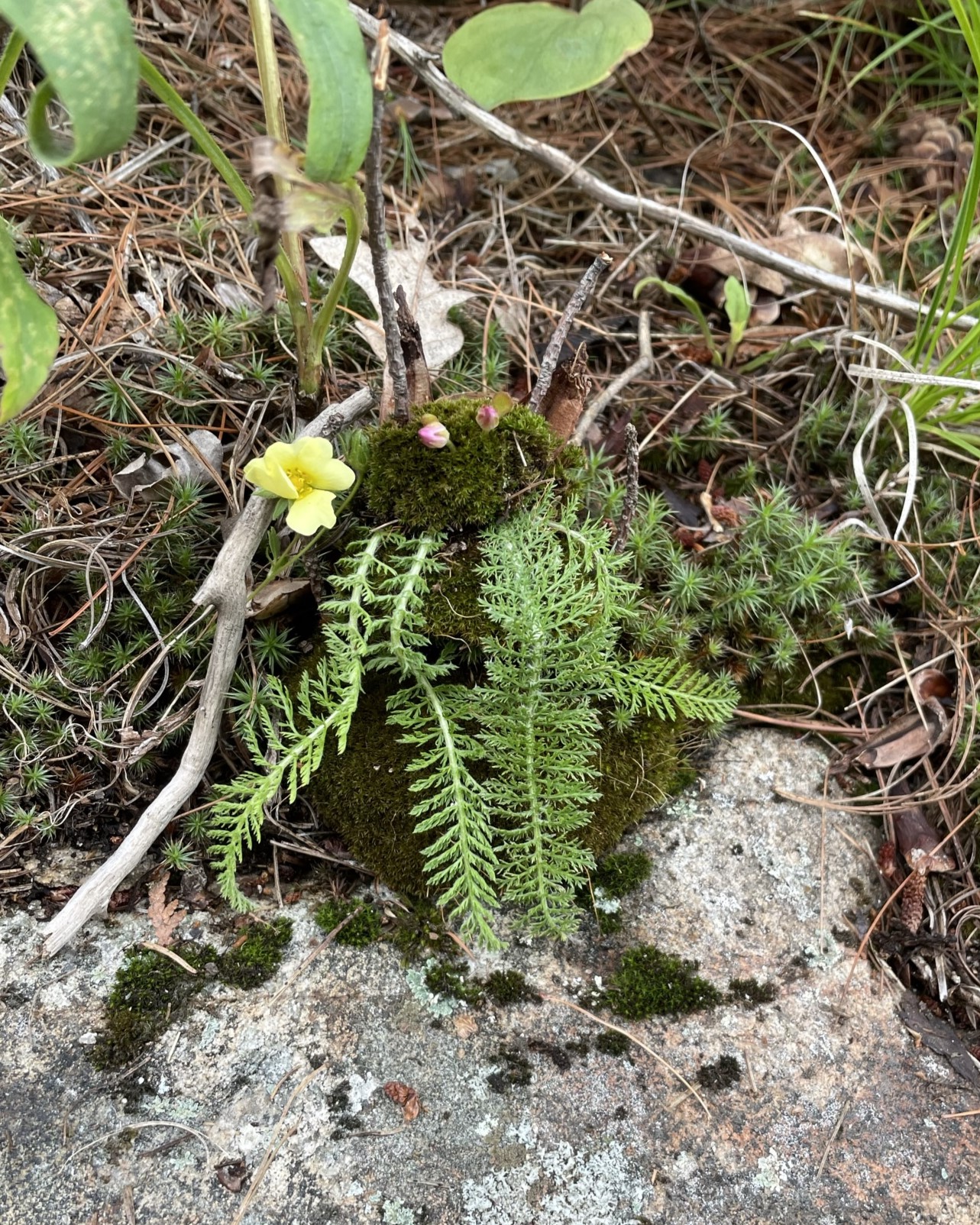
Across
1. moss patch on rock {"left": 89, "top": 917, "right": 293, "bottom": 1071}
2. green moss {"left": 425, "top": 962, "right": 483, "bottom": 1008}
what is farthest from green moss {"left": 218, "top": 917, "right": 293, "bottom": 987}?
green moss {"left": 425, "top": 962, "right": 483, "bottom": 1008}

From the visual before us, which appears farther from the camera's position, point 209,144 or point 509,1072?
point 209,144

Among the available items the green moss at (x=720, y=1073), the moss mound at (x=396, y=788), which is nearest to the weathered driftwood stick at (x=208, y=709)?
the moss mound at (x=396, y=788)

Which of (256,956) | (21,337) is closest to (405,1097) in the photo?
(256,956)

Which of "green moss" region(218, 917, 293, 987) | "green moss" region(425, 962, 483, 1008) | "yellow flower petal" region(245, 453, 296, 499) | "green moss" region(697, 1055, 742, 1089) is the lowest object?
"green moss" region(697, 1055, 742, 1089)

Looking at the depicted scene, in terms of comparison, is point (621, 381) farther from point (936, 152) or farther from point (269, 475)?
point (936, 152)

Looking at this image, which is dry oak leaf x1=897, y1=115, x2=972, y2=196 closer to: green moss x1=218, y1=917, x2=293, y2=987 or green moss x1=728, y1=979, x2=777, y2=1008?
green moss x1=728, y1=979, x2=777, y2=1008

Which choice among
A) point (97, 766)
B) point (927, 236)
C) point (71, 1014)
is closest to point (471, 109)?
point (927, 236)
